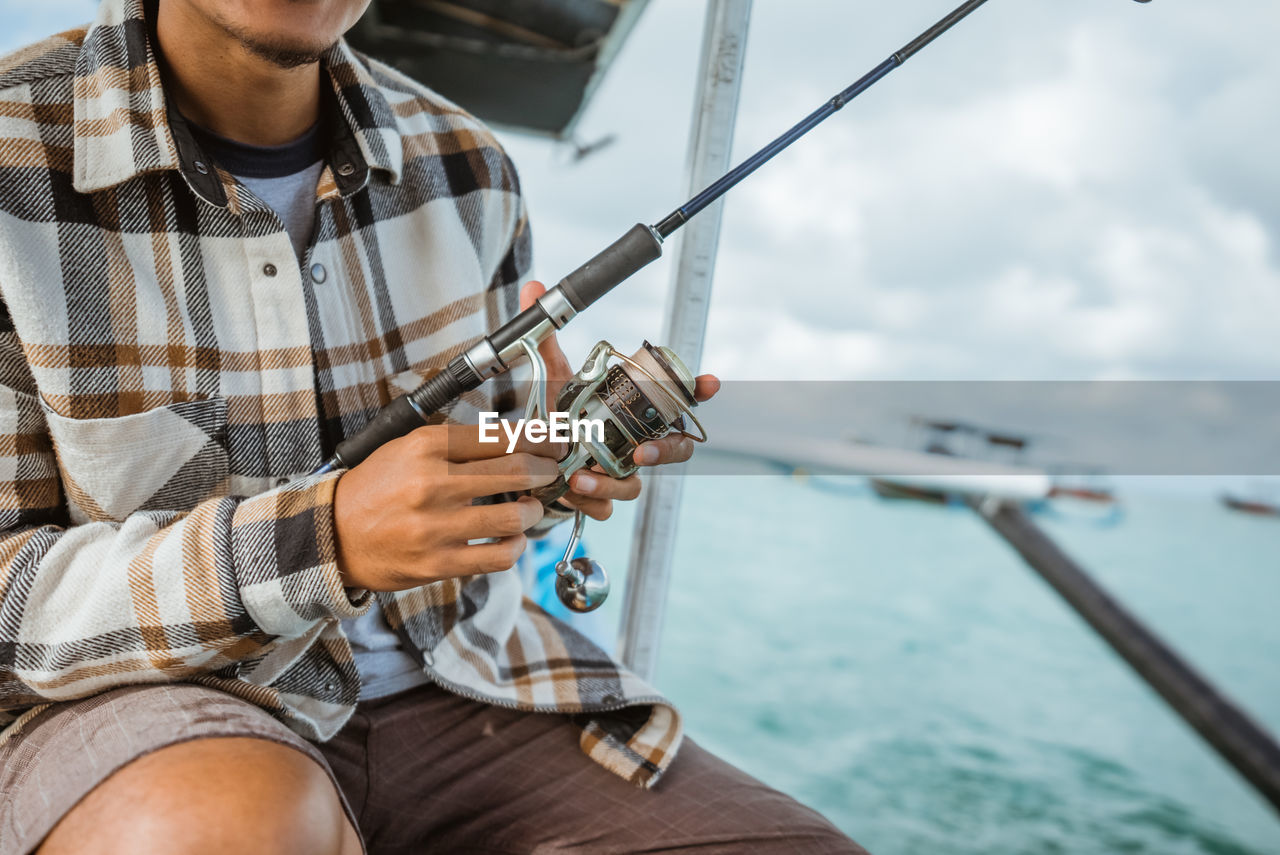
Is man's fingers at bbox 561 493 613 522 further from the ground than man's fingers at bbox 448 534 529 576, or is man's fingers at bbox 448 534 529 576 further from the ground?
man's fingers at bbox 448 534 529 576

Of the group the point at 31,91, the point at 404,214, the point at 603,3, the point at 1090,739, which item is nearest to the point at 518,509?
the point at 404,214

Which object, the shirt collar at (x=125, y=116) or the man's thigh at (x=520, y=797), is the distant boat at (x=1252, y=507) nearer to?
the man's thigh at (x=520, y=797)

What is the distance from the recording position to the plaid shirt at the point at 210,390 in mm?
677

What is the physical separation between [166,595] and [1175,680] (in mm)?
3225

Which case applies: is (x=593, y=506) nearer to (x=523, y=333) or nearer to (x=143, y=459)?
(x=523, y=333)

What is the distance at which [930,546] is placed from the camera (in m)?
9.76

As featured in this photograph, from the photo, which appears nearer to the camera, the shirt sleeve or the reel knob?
the shirt sleeve

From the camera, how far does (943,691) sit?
15.0ft

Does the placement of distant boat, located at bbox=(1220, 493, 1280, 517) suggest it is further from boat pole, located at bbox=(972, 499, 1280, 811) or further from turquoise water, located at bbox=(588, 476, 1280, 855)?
boat pole, located at bbox=(972, 499, 1280, 811)

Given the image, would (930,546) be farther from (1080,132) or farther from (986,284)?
(1080,132)

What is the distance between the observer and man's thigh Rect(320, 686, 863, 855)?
866 millimetres

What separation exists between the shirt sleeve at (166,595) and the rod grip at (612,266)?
266 millimetres

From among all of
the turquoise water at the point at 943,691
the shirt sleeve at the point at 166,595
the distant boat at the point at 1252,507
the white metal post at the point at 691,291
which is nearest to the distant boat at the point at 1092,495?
the turquoise water at the point at 943,691

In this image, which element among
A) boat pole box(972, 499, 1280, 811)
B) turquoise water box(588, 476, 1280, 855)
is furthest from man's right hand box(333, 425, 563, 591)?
boat pole box(972, 499, 1280, 811)
